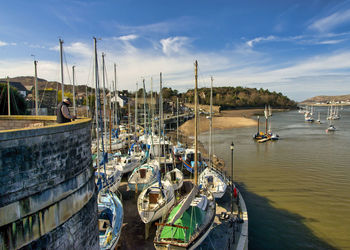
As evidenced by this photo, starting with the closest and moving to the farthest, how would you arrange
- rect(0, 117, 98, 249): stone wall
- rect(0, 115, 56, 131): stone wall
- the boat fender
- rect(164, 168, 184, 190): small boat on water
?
1. rect(0, 117, 98, 249): stone wall
2. the boat fender
3. rect(0, 115, 56, 131): stone wall
4. rect(164, 168, 184, 190): small boat on water

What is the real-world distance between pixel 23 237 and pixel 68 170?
169 centimetres

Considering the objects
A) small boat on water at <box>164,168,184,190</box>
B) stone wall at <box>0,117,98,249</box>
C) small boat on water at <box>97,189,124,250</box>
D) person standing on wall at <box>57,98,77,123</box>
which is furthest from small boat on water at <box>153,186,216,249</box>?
small boat on water at <box>164,168,184,190</box>

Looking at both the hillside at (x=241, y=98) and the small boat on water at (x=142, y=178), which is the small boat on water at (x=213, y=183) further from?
the hillside at (x=241, y=98)

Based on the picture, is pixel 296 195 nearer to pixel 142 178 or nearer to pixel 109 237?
pixel 142 178

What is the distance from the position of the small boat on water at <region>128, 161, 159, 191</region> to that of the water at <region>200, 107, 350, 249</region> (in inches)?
287

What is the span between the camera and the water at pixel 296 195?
13.5 meters

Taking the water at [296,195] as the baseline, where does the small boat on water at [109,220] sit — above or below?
above

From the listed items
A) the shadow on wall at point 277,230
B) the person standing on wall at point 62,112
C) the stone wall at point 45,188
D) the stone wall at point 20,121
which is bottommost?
the shadow on wall at point 277,230

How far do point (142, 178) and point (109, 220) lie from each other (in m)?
6.50

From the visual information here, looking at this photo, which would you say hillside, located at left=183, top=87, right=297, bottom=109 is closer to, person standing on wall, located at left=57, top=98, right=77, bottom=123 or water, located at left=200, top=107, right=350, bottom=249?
water, located at left=200, top=107, right=350, bottom=249

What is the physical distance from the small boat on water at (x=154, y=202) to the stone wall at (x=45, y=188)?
435cm

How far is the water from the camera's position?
1348 cm

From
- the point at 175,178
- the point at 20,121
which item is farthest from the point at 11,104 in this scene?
the point at 175,178

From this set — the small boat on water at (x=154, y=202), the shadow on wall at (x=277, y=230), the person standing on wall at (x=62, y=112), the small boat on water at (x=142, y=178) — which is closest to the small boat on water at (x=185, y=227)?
the small boat on water at (x=154, y=202)
